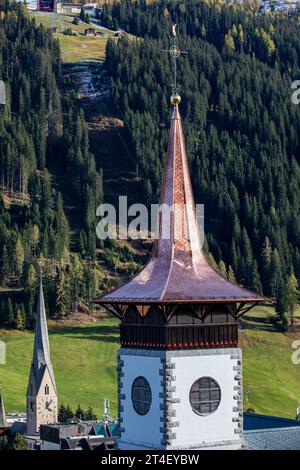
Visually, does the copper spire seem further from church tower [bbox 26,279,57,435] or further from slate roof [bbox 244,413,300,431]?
church tower [bbox 26,279,57,435]

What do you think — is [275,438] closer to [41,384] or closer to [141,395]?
[141,395]

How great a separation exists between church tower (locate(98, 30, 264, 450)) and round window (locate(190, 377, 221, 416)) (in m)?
0.04

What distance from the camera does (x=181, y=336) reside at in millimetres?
53656

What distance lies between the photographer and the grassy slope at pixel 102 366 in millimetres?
164125

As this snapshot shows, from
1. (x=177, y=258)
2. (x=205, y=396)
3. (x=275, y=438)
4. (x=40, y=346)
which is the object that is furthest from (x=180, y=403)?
(x=40, y=346)

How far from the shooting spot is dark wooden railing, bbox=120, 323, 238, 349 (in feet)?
176

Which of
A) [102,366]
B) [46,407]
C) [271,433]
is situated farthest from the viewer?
[102,366]

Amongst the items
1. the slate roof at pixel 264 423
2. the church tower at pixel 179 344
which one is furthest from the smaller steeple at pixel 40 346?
the church tower at pixel 179 344

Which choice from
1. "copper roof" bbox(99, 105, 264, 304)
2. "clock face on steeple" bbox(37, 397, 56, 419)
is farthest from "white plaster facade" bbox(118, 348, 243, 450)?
"clock face on steeple" bbox(37, 397, 56, 419)

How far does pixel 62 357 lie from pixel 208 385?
419ft

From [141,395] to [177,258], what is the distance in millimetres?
5186

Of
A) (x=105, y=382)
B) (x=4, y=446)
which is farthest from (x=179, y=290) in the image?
(x=105, y=382)
